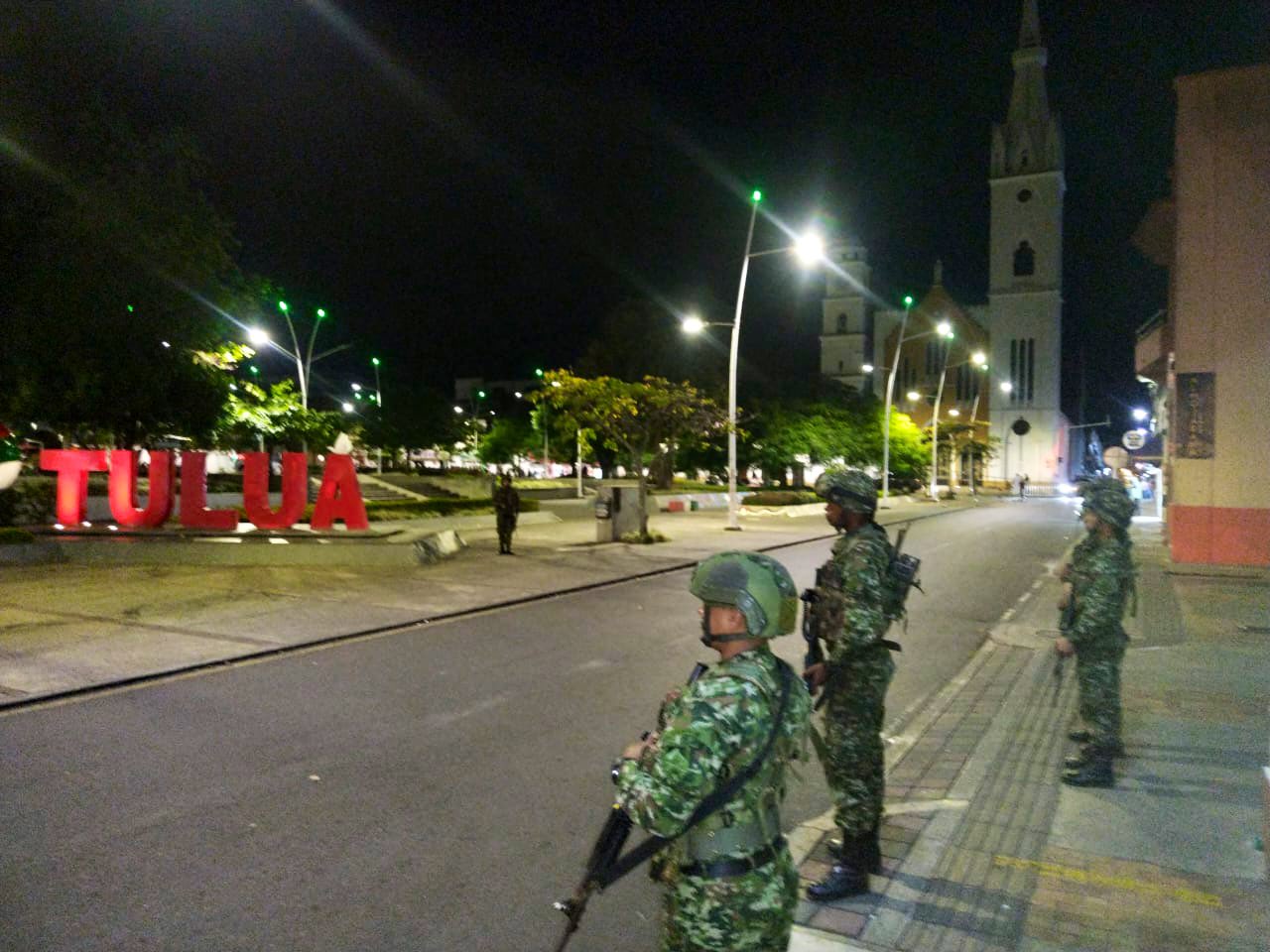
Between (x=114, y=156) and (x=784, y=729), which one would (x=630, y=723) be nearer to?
(x=784, y=729)

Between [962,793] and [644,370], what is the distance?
4247 centimetres

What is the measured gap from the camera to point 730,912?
7.73 ft

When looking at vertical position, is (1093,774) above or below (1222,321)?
below

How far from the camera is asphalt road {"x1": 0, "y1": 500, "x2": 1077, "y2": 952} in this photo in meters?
3.99

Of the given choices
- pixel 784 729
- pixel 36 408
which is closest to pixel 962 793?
pixel 784 729

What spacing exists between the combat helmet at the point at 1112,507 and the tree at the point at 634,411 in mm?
15199

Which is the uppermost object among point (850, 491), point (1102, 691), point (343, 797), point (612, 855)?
point (850, 491)

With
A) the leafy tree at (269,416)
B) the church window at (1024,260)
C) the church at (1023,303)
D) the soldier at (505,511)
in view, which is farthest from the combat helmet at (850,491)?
the church window at (1024,260)

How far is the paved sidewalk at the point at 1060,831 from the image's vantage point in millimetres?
3826

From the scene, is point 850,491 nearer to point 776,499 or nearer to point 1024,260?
point 776,499

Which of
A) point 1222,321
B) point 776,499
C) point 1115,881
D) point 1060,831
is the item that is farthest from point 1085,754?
point 776,499

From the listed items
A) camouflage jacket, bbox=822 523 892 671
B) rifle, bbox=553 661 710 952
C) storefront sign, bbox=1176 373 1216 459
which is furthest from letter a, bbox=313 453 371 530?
rifle, bbox=553 661 710 952

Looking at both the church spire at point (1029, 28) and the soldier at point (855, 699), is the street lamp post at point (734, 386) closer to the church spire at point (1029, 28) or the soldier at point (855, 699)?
the soldier at point (855, 699)

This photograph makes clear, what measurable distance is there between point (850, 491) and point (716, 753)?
2.30 metres
